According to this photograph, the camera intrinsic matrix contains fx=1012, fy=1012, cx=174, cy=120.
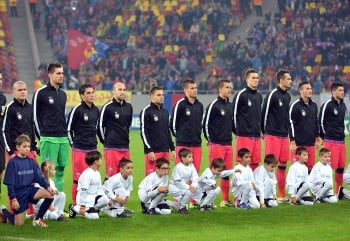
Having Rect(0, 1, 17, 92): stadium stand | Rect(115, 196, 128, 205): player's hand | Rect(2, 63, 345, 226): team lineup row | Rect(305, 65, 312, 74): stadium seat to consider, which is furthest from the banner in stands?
Rect(115, 196, 128, 205): player's hand

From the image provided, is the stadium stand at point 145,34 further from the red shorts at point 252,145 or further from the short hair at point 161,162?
the short hair at point 161,162

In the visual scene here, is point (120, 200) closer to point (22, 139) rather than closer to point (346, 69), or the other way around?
point (22, 139)

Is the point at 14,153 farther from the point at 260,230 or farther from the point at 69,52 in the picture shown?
the point at 69,52

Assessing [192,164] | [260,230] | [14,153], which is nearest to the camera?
[260,230]

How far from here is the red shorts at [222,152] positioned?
60.1 ft

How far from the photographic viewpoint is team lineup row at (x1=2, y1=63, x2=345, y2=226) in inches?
655

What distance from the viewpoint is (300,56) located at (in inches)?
1791

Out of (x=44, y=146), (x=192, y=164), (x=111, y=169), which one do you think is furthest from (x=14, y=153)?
(x=192, y=164)

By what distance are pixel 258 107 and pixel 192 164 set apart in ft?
6.89

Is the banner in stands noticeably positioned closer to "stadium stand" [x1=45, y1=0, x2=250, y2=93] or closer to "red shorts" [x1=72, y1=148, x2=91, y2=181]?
"stadium stand" [x1=45, y1=0, x2=250, y2=93]

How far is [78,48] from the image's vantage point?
47.1 m

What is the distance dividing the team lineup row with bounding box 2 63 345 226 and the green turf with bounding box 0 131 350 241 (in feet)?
3.98

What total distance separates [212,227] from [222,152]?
331 cm

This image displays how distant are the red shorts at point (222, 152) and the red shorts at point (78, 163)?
100 inches
